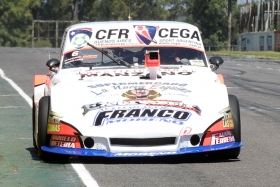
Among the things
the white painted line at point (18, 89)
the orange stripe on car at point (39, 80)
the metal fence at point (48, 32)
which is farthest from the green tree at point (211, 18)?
the orange stripe on car at point (39, 80)

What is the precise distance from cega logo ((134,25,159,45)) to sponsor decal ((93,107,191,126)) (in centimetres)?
227

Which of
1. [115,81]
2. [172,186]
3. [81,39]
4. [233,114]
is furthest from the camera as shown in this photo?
[81,39]

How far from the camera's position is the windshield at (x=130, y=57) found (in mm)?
9680

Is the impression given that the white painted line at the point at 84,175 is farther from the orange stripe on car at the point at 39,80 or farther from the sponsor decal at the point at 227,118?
the orange stripe on car at the point at 39,80

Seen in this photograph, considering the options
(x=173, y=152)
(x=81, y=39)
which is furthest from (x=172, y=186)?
(x=81, y=39)

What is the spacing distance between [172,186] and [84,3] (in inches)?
4287

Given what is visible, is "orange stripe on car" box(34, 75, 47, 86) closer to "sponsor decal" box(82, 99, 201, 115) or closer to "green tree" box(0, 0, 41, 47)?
"sponsor decal" box(82, 99, 201, 115)

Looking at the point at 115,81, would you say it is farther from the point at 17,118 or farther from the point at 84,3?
the point at 84,3

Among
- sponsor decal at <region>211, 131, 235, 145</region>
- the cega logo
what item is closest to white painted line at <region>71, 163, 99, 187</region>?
sponsor decal at <region>211, 131, 235, 145</region>

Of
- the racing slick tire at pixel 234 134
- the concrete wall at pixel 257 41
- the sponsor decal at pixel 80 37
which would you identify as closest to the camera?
the racing slick tire at pixel 234 134

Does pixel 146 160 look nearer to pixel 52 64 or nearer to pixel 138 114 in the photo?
pixel 138 114

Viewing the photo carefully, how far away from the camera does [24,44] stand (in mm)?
106562

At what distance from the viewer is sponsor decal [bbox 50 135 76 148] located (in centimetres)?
778

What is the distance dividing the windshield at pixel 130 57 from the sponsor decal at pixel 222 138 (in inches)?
77.3
